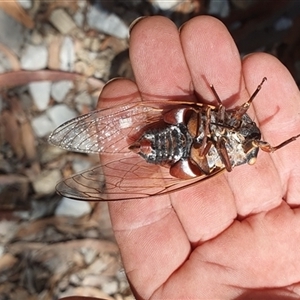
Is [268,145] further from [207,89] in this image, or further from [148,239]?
[148,239]

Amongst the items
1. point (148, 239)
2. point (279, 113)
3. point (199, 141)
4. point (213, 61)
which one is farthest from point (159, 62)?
point (148, 239)

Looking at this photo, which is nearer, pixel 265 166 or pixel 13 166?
pixel 265 166

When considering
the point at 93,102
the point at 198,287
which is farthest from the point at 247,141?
the point at 93,102

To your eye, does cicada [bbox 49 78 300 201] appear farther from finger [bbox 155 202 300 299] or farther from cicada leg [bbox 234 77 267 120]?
finger [bbox 155 202 300 299]

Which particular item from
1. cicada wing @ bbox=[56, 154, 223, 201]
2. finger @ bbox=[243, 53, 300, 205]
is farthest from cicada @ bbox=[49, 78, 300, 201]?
finger @ bbox=[243, 53, 300, 205]

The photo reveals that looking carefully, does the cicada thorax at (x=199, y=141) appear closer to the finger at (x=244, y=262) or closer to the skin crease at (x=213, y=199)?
the skin crease at (x=213, y=199)

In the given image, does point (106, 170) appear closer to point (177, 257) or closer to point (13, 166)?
point (177, 257)
